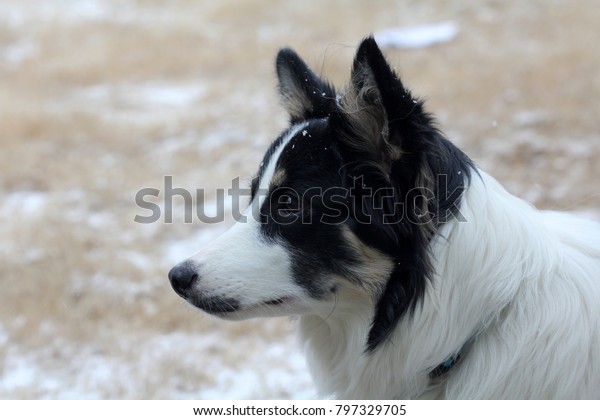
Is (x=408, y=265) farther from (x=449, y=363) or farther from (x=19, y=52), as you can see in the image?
(x=19, y=52)

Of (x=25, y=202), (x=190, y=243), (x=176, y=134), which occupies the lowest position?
(x=25, y=202)

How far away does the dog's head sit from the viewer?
2.62 m

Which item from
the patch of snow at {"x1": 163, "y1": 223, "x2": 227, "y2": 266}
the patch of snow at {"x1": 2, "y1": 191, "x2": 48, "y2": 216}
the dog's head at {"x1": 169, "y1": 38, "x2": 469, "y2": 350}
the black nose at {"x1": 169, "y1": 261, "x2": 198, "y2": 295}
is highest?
the dog's head at {"x1": 169, "y1": 38, "x2": 469, "y2": 350}

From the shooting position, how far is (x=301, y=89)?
10.5 ft

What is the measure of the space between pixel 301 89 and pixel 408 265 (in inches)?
40.1

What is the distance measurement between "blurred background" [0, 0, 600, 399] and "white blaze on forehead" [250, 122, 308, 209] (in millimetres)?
540

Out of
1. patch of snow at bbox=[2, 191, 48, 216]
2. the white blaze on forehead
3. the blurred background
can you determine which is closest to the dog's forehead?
the white blaze on forehead

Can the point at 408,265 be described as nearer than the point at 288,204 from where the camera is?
Yes

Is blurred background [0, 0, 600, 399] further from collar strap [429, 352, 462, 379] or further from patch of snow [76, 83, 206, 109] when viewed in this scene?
collar strap [429, 352, 462, 379]

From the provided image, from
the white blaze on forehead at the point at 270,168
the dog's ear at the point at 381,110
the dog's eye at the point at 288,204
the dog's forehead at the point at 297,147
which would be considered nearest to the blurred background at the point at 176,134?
the dog's ear at the point at 381,110

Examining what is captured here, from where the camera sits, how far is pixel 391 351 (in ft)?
9.19

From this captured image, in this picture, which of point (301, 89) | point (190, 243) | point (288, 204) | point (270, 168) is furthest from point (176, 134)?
point (288, 204)

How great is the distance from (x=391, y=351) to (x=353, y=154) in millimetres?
825

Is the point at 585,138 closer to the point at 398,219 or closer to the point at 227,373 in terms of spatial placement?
the point at 227,373
